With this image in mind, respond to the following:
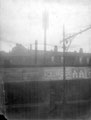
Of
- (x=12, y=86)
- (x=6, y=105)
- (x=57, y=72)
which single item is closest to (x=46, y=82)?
(x=57, y=72)

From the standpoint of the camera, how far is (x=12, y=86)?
46.4 ft

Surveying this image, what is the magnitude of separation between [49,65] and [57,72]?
1.06 m

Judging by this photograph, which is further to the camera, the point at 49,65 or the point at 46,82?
the point at 49,65

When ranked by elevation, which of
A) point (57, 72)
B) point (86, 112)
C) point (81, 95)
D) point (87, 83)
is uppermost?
point (57, 72)

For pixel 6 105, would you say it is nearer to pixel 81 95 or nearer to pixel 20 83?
pixel 20 83

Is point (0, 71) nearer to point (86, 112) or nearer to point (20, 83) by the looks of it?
point (20, 83)

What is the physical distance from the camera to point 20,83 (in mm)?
14367

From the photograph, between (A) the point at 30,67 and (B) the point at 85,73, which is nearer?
(A) the point at 30,67

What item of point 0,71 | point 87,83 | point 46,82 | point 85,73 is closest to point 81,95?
point 87,83

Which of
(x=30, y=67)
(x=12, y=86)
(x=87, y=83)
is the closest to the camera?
(x=12, y=86)

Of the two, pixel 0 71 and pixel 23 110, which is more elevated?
pixel 0 71

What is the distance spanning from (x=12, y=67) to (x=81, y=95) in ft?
23.2

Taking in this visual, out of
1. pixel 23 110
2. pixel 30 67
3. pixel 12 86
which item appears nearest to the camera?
pixel 23 110

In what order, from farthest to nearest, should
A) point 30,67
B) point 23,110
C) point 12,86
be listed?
1. point 30,67
2. point 12,86
3. point 23,110
